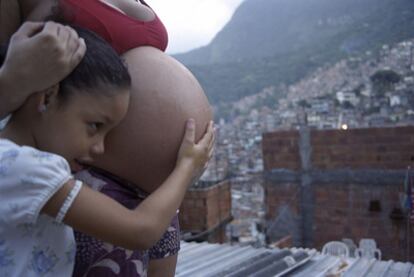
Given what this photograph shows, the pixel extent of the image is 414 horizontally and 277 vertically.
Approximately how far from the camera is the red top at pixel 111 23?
120 cm

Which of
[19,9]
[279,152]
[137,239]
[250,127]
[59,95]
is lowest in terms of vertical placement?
[250,127]

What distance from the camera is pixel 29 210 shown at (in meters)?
0.97

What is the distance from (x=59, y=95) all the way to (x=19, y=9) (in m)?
0.31

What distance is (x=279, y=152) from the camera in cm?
721

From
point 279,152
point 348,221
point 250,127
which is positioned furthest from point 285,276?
point 250,127

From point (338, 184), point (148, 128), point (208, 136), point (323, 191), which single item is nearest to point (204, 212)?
point (323, 191)

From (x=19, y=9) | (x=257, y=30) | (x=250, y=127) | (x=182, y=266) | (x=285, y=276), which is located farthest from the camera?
(x=257, y=30)

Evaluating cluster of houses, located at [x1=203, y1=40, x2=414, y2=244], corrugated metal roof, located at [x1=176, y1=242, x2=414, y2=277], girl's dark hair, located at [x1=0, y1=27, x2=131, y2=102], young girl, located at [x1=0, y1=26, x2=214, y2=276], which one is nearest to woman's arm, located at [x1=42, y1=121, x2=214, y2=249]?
young girl, located at [x1=0, y1=26, x2=214, y2=276]

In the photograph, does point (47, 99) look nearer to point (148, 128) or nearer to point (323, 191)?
point (148, 128)

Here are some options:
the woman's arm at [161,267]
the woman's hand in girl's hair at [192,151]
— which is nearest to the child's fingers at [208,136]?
the woman's hand in girl's hair at [192,151]

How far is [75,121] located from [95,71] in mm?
118

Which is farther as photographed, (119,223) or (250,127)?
(250,127)

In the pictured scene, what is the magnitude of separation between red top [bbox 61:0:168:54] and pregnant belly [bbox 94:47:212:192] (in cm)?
4

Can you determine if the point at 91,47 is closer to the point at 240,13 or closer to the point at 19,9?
the point at 19,9
